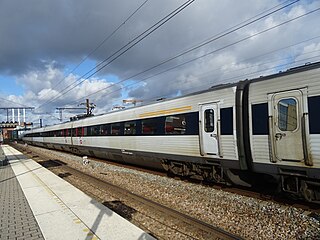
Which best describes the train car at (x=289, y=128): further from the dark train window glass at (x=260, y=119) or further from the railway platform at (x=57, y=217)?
the railway platform at (x=57, y=217)

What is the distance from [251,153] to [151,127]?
17.4ft

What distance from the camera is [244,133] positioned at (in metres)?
7.56

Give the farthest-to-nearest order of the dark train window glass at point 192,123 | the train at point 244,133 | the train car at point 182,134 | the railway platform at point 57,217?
the dark train window glass at point 192,123
the train car at point 182,134
the train at point 244,133
the railway platform at point 57,217

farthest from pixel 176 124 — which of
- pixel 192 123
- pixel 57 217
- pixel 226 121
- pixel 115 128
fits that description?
pixel 115 128

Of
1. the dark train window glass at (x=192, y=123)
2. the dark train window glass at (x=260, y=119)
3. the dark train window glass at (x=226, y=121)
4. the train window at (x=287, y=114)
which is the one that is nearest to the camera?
the train window at (x=287, y=114)

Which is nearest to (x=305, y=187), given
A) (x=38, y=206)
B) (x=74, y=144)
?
(x=38, y=206)

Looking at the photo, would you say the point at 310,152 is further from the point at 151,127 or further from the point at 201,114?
the point at 151,127

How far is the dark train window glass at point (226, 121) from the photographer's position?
7871 mm

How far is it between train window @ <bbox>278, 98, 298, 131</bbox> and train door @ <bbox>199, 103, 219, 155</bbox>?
2080 millimetres

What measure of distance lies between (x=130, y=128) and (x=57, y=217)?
7.67 meters

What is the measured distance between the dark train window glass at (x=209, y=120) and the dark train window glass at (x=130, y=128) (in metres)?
5.08

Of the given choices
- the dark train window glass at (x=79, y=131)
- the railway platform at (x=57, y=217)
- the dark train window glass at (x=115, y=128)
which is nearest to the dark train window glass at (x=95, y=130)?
the dark train window glass at (x=115, y=128)

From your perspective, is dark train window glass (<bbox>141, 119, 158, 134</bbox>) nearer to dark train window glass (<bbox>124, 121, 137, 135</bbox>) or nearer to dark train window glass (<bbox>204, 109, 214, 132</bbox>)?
dark train window glass (<bbox>124, 121, 137, 135</bbox>)

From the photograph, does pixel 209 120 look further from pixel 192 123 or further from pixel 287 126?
pixel 287 126
